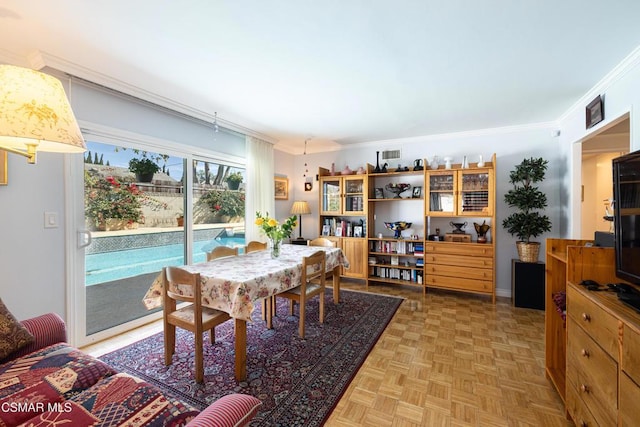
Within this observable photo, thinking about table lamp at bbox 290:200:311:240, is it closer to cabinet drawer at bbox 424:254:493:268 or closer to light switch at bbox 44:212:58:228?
cabinet drawer at bbox 424:254:493:268

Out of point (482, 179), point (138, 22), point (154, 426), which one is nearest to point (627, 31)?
point (482, 179)

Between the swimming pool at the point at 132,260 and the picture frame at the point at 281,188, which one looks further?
the picture frame at the point at 281,188

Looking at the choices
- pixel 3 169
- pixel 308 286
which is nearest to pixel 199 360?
pixel 308 286

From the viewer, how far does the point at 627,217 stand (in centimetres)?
139

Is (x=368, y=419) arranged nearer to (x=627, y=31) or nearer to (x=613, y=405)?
(x=613, y=405)

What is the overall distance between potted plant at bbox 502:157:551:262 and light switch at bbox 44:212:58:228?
4798mm

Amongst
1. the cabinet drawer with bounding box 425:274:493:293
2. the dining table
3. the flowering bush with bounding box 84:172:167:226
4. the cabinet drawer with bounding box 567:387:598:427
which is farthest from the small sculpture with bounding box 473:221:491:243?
the flowering bush with bounding box 84:172:167:226

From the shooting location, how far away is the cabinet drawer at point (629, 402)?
100 cm

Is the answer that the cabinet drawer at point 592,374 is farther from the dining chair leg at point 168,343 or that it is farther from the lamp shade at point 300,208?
the lamp shade at point 300,208

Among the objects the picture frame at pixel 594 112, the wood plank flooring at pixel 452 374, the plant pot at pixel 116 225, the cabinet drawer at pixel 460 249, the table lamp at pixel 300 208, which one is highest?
the picture frame at pixel 594 112

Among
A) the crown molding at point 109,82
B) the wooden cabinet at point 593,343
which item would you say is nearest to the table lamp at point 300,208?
the crown molding at point 109,82

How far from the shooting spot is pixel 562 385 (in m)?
1.79

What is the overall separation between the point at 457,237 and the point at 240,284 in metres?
3.21

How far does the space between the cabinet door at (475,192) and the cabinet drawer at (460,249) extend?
1.41 feet
